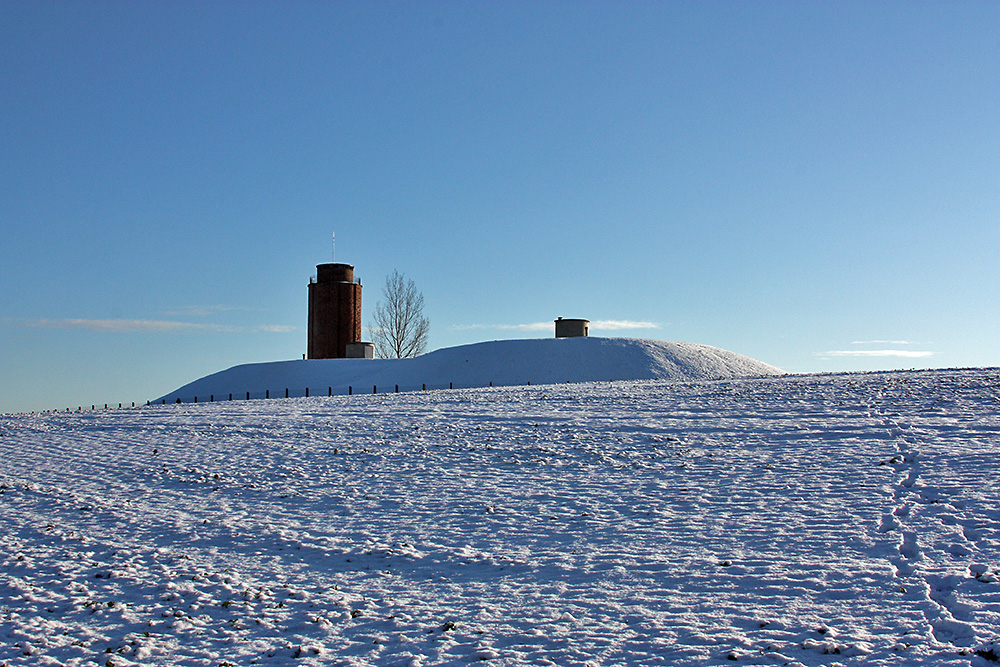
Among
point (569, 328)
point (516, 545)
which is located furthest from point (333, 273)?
point (516, 545)

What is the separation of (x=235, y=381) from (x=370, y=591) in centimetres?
4340

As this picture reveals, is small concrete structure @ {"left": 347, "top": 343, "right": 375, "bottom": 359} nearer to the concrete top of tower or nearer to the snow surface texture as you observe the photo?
the concrete top of tower

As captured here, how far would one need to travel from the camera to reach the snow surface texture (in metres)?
6.45

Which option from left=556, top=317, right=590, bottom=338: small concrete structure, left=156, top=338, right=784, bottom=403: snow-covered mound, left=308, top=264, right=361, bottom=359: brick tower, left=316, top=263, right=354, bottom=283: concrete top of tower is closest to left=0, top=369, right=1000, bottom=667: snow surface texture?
left=156, top=338, right=784, bottom=403: snow-covered mound

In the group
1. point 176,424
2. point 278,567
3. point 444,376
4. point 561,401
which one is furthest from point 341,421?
point 444,376

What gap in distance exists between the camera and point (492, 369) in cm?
4384

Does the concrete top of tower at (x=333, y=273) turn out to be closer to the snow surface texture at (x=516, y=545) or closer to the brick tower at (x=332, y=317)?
the brick tower at (x=332, y=317)

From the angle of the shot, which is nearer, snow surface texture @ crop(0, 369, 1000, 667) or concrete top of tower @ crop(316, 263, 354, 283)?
snow surface texture @ crop(0, 369, 1000, 667)

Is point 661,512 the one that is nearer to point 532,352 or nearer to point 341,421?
point 341,421

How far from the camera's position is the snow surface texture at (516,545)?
6.45 metres

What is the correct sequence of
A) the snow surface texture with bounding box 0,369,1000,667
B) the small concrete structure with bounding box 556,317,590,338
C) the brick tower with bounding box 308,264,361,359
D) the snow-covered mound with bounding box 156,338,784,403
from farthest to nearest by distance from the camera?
the brick tower with bounding box 308,264,361,359 < the small concrete structure with bounding box 556,317,590,338 < the snow-covered mound with bounding box 156,338,784,403 < the snow surface texture with bounding box 0,369,1000,667

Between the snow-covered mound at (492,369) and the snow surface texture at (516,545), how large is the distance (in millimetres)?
23867

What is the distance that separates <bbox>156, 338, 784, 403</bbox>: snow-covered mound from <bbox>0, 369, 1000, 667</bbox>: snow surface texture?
2387cm

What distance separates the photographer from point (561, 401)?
24.5m
